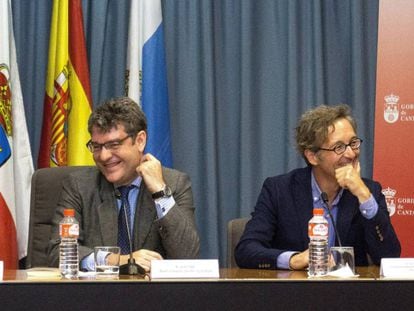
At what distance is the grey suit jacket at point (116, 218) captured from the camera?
11.0 ft

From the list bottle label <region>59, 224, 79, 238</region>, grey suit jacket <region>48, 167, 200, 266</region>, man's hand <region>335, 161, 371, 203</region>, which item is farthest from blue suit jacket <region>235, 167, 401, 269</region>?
bottle label <region>59, 224, 79, 238</region>

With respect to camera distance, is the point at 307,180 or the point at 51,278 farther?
the point at 307,180

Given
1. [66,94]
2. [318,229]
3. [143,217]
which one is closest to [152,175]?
[143,217]

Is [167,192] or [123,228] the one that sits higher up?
[167,192]

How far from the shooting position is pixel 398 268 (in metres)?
2.58

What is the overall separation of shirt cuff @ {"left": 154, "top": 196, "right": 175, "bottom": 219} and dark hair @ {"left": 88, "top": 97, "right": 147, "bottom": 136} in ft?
1.06

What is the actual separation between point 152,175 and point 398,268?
1.19 metres

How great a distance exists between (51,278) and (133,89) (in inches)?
91.3

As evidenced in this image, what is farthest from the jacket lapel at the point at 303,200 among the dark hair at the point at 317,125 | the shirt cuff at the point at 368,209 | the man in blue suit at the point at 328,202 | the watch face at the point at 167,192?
the watch face at the point at 167,192

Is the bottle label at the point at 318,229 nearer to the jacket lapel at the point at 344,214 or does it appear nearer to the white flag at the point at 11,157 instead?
the jacket lapel at the point at 344,214

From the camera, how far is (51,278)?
251cm

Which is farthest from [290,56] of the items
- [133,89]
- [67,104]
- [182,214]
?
[182,214]
